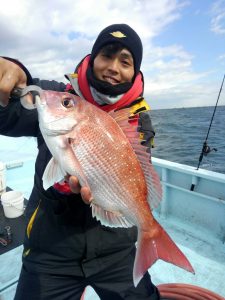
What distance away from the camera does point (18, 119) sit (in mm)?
2131

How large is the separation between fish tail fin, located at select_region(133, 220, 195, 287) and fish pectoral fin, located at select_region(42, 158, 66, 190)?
75 centimetres

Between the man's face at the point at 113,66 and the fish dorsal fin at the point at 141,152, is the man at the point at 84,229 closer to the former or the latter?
the man's face at the point at 113,66

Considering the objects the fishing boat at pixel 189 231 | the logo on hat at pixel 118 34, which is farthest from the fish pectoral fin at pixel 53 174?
the fishing boat at pixel 189 231

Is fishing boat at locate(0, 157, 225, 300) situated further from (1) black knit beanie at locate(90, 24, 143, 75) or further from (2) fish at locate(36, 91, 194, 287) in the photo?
(1) black knit beanie at locate(90, 24, 143, 75)

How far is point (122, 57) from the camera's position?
8.27 feet

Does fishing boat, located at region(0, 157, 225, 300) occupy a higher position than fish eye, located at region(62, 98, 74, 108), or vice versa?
fish eye, located at region(62, 98, 74, 108)

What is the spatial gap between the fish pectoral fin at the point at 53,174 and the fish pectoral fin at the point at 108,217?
316mm

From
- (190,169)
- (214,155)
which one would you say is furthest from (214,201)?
(214,155)

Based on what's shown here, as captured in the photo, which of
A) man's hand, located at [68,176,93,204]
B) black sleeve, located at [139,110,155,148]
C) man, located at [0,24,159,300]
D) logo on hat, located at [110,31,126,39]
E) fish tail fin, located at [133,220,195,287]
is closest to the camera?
man's hand, located at [68,176,93,204]

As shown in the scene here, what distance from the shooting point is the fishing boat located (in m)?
3.59

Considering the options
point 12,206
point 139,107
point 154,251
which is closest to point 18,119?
point 139,107

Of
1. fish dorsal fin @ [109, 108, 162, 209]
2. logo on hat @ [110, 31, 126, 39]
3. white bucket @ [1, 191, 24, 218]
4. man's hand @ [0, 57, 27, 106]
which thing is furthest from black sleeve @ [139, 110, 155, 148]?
white bucket @ [1, 191, 24, 218]

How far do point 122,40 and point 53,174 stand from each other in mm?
1397

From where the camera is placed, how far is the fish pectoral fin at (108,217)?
76.5 inches
